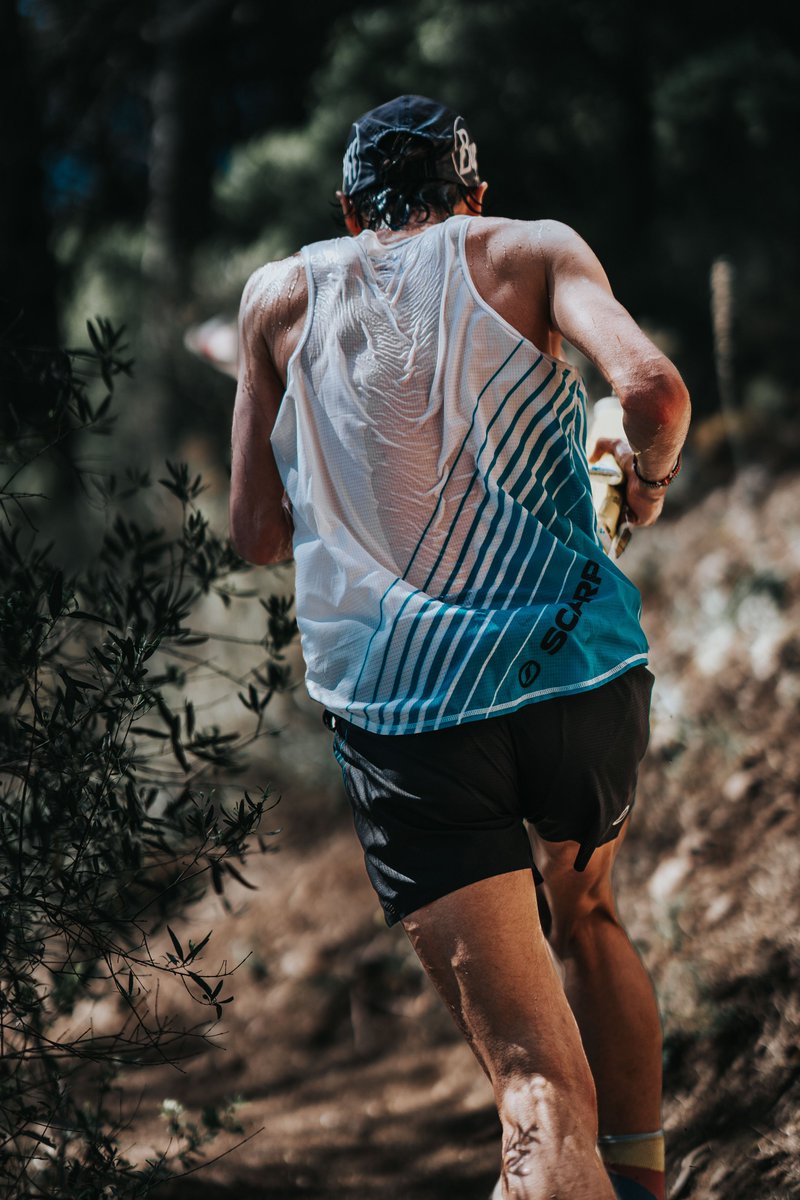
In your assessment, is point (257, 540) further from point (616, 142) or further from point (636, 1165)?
point (616, 142)

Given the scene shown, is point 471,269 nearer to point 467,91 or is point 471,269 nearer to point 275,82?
point 467,91

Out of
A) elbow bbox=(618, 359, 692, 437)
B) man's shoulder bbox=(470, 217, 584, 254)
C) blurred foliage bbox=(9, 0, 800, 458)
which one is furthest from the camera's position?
blurred foliage bbox=(9, 0, 800, 458)

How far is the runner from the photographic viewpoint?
171cm

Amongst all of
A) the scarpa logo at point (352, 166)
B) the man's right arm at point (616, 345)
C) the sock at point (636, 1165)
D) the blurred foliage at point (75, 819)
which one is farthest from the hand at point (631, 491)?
the sock at point (636, 1165)

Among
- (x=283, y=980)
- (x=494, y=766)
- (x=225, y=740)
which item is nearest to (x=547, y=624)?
(x=494, y=766)

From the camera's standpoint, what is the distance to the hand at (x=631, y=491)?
6.71 feet

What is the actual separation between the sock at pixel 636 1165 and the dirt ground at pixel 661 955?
0.84ft

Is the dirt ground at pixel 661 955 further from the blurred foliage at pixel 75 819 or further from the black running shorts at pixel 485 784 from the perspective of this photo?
the black running shorts at pixel 485 784

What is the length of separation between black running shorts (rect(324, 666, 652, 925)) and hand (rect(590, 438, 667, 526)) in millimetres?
359

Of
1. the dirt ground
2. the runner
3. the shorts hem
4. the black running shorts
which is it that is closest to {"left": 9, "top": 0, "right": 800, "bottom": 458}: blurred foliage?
the dirt ground

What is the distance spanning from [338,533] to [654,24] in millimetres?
4749

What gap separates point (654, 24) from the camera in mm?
5590

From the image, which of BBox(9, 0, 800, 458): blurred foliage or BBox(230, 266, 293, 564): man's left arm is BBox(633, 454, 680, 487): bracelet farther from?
BBox(9, 0, 800, 458): blurred foliage

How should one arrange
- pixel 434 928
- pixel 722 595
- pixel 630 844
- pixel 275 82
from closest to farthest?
pixel 434 928 < pixel 630 844 < pixel 722 595 < pixel 275 82
